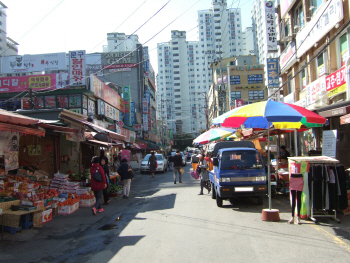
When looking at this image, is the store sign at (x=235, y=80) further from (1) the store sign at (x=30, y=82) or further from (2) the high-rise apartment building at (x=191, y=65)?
(2) the high-rise apartment building at (x=191, y=65)

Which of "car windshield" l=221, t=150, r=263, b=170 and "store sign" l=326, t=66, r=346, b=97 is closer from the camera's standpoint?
"car windshield" l=221, t=150, r=263, b=170

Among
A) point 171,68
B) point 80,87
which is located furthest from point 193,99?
point 80,87

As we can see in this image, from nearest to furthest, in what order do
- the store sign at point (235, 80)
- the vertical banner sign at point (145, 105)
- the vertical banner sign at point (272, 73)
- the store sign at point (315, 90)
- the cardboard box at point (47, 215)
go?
the cardboard box at point (47, 215), the store sign at point (315, 90), the vertical banner sign at point (272, 73), the vertical banner sign at point (145, 105), the store sign at point (235, 80)

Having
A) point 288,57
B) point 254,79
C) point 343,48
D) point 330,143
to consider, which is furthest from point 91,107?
point 254,79

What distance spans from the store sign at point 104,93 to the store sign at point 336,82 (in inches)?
691

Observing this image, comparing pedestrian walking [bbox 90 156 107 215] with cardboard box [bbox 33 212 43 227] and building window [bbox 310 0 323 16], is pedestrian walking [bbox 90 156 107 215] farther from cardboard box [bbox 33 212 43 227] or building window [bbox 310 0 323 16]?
building window [bbox 310 0 323 16]

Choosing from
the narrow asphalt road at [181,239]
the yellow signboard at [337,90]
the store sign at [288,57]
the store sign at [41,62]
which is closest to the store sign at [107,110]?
the store sign at [41,62]

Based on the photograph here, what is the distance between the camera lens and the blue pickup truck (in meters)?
9.40

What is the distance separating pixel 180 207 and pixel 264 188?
2788 mm

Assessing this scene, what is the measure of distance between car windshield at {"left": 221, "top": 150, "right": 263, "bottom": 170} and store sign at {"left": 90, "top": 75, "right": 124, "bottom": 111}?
57.0ft

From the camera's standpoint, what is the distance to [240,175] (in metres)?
9.48

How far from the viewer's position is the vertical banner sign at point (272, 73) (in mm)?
20703

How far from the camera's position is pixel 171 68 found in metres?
124

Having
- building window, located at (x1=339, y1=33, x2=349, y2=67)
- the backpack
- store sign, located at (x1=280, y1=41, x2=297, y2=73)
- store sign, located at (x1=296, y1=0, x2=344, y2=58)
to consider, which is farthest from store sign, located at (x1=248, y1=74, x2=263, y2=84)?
the backpack
